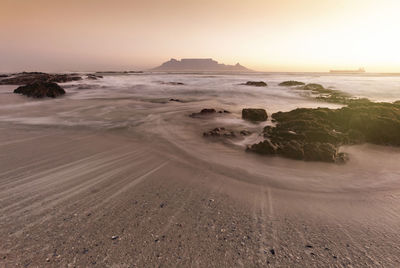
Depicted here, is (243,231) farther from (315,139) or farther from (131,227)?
(315,139)

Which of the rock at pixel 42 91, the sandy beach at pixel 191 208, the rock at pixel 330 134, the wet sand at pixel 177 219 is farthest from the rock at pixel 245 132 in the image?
the rock at pixel 42 91

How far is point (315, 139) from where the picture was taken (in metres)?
5.79

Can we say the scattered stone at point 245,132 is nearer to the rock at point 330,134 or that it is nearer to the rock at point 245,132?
the rock at point 245,132

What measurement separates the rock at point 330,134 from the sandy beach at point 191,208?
0.38m

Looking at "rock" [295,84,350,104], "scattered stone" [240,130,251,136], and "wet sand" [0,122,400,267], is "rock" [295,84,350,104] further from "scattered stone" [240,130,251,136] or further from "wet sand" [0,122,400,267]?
"wet sand" [0,122,400,267]

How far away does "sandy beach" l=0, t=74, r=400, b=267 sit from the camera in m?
1.99

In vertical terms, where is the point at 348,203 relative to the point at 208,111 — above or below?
below

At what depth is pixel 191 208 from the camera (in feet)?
9.04

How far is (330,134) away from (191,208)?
5.58 metres

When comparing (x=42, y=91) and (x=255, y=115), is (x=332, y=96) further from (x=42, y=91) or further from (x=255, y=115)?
(x=42, y=91)

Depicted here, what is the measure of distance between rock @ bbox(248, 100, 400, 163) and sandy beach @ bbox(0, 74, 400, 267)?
38 centimetres

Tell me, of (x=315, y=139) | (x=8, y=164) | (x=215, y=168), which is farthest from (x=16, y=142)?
(x=315, y=139)

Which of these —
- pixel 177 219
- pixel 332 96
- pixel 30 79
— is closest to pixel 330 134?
pixel 177 219

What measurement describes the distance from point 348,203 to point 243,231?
2117mm
